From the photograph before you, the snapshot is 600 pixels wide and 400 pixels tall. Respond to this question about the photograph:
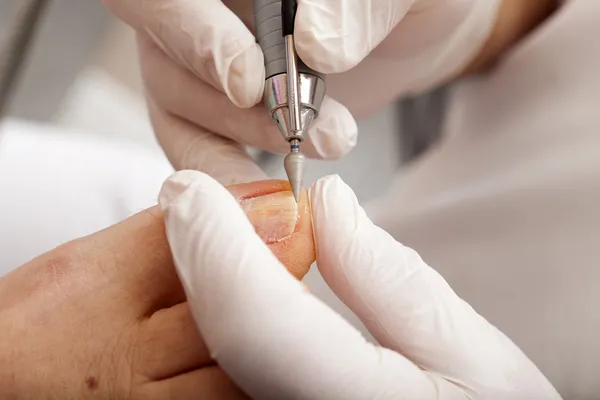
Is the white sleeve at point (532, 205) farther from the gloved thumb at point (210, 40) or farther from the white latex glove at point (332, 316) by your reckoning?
the gloved thumb at point (210, 40)

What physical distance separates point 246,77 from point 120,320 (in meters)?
0.29

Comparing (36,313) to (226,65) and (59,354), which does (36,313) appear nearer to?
(59,354)

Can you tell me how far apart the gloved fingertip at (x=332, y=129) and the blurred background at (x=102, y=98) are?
1.56 ft

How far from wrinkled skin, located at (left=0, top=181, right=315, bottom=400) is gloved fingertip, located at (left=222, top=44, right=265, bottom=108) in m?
0.14

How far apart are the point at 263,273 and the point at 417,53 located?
1.74ft

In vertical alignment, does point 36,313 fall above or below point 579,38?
below

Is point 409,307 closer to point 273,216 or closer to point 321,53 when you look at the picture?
point 273,216

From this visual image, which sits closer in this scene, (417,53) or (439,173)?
(417,53)

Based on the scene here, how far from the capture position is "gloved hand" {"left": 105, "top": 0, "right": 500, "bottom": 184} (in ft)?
2.09

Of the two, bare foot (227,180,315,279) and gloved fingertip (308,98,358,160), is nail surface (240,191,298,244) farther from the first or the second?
gloved fingertip (308,98,358,160)

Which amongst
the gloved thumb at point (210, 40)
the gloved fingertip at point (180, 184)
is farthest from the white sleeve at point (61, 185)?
the gloved fingertip at point (180, 184)

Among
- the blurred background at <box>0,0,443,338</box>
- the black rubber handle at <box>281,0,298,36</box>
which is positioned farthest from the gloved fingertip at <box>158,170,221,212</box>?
the blurred background at <box>0,0,443,338</box>

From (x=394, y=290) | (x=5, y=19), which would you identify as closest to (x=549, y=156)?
(x=394, y=290)

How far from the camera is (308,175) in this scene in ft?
4.19
